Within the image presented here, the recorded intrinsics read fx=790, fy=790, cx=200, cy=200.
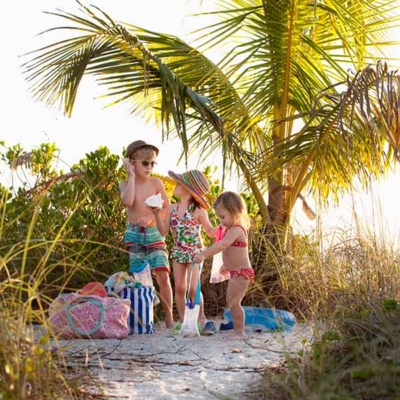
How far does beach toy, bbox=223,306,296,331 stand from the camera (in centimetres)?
721

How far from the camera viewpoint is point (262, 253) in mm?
8789

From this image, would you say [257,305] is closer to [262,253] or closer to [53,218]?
[262,253]

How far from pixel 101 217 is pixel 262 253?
182 cm

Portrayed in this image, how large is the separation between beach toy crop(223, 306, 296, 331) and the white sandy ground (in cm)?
35

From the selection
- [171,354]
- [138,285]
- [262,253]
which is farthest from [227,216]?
[262,253]

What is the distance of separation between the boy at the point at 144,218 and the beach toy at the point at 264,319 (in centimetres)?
72

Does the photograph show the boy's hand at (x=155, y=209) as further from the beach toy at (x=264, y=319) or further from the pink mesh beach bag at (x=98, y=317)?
the beach toy at (x=264, y=319)

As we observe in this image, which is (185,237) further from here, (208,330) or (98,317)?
(98,317)

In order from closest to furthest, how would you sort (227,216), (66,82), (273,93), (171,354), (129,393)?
(129,393), (171,354), (227,216), (66,82), (273,93)

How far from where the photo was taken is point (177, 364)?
5.30 metres

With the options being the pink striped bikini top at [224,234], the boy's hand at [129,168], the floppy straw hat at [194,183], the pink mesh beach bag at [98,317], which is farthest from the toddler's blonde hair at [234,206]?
the pink mesh beach bag at [98,317]

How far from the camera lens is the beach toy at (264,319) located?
284 inches

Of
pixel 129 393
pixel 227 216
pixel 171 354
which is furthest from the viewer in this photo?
pixel 227 216

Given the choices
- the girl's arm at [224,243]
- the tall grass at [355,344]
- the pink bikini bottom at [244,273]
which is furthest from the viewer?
the pink bikini bottom at [244,273]
